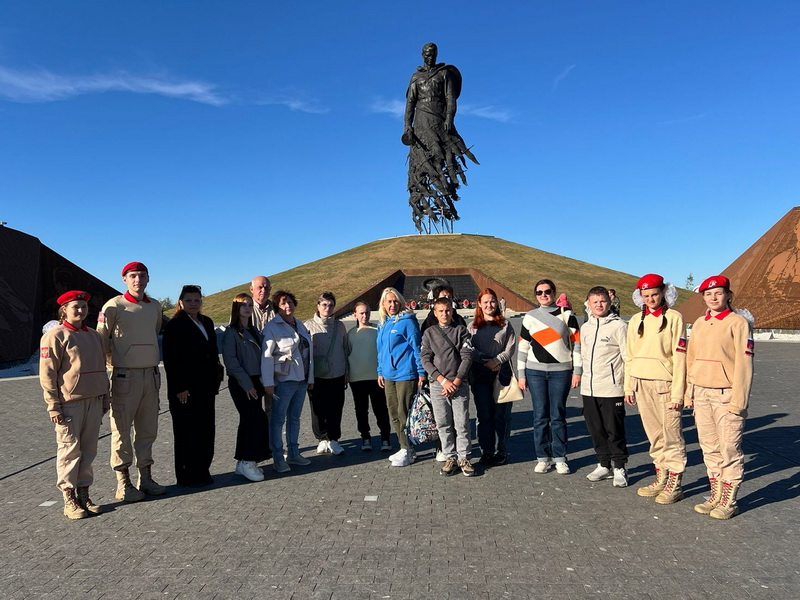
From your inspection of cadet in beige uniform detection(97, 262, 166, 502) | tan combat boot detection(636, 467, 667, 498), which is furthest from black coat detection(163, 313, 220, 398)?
tan combat boot detection(636, 467, 667, 498)

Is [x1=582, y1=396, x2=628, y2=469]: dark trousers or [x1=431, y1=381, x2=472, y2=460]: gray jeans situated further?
[x1=431, y1=381, x2=472, y2=460]: gray jeans

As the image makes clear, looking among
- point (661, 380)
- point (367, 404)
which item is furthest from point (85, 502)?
point (661, 380)

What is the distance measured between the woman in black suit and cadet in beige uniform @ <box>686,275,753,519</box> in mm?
3749

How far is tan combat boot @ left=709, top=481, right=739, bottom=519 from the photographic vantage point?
3.72 meters

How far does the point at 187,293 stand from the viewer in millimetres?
4684

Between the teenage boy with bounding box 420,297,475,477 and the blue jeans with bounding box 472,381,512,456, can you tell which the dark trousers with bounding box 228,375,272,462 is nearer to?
the teenage boy with bounding box 420,297,475,477

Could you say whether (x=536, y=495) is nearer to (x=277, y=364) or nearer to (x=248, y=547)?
(x=248, y=547)

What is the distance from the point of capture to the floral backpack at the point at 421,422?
499 cm

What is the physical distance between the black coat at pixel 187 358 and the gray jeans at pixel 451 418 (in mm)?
1928

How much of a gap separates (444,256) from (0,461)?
95.6 ft

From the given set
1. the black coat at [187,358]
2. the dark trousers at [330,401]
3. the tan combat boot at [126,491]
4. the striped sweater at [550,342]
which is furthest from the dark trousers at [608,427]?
the tan combat boot at [126,491]

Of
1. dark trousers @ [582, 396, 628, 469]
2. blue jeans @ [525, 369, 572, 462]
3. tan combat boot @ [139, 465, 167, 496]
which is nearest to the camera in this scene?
tan combat boot @ [139, 465, 167, 496]

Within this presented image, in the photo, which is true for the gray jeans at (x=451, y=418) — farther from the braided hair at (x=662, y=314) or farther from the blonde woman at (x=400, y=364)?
the braided hair at (x=662, y=314)

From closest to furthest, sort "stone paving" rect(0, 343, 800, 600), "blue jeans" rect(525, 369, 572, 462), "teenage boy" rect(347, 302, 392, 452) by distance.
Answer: "stone paving" rect(0, 343, 800, 600), "blue jeans" rect(525, 369, 572, 462), "teenage boy" rect(347, 302, 392, 452)
